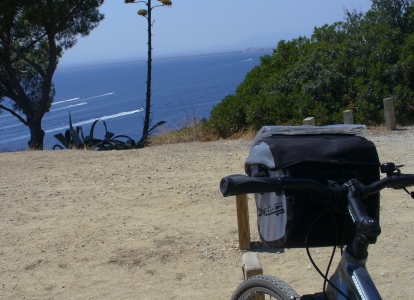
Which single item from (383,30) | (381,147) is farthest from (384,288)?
(383,30)

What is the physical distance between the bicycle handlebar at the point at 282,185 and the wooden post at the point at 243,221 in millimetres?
2982

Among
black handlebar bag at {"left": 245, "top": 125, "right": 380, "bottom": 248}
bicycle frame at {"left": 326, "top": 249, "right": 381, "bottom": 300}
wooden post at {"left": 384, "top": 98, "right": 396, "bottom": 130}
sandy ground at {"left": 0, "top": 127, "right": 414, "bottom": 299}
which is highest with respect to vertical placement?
black handlebar bag at {"left": 245, "top": 125, "right": 380, "bottom": 248}

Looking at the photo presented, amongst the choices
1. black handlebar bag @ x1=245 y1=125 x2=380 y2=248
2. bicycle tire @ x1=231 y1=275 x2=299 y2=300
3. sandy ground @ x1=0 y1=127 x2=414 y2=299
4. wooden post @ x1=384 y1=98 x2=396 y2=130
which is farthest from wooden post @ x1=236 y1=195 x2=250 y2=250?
wooden post @ x1=384 y1=98 x2=396 y2=130

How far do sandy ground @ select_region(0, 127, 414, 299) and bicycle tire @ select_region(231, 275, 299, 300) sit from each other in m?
1.73

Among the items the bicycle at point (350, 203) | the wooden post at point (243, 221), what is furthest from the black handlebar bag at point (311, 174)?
the wooden post at point (243, 221)

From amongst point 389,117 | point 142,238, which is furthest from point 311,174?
point 389,117

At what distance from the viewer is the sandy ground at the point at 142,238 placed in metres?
4.50

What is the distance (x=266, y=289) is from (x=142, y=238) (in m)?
3.26

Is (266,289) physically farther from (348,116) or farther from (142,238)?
(348,116)

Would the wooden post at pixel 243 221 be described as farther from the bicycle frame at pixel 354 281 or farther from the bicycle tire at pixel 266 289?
the bicycle frame at pixel 354 281

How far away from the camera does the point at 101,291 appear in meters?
4.44

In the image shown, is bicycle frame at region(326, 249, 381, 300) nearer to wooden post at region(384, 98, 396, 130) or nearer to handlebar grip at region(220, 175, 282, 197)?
handlebar grip at region(220, 175, 282, 197)

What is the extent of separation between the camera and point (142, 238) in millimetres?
5578

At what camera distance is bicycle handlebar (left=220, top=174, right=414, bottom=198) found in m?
1.90
